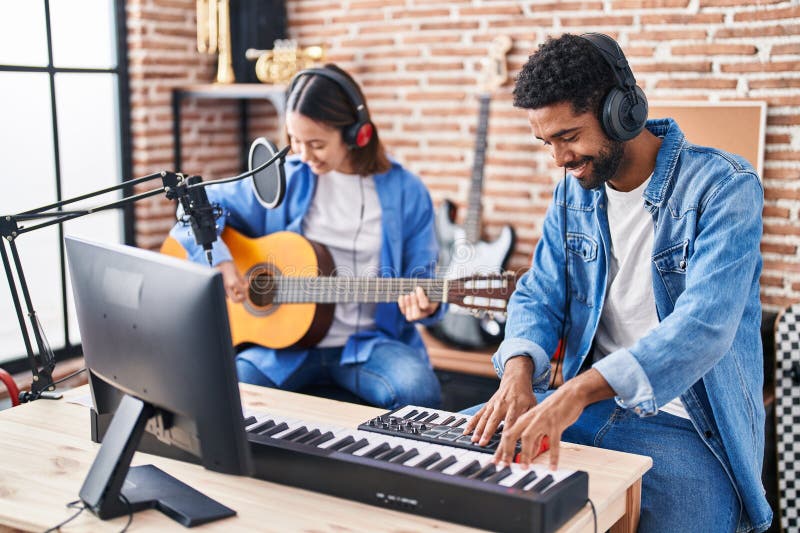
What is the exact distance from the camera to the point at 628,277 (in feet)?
6.91

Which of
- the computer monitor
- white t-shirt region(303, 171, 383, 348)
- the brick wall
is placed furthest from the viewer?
the brick wall

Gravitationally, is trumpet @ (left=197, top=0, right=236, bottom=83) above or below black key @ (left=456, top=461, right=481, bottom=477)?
above

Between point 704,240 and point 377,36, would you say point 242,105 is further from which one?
point 704,240

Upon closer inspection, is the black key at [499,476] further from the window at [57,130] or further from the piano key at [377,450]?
the window at [57,130]

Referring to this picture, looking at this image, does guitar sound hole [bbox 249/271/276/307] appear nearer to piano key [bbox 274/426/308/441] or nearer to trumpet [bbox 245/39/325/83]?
piano key [bbox 274/426/308/441]

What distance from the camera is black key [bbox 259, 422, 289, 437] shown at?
66.6 inches

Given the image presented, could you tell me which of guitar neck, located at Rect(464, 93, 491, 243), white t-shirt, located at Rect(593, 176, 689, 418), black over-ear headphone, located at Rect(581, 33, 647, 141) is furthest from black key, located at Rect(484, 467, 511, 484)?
guitar neck, located at Rect(464, 93, 491, 243)

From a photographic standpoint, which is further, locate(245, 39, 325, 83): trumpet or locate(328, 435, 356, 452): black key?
locate(245, 39, 325, 83): trumpet

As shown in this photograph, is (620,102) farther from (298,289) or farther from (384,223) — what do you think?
(298,289)

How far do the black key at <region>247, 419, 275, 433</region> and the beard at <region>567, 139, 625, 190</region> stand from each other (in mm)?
841

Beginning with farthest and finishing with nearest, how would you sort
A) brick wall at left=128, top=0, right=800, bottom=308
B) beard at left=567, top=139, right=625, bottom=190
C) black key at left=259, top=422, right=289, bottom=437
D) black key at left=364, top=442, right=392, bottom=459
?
1. brick wall at left=128, top=0, right=800, bottom=308
2. beard at left=567, top=139, right=625, bottom=190
3. black key at left=259, top=422, right=289, bottom=437
4. black key at left=364, top=442, right=392, bottom=459

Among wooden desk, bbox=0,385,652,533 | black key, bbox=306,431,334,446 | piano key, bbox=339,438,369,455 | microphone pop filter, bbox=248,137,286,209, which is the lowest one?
wooden desk, bbox=0,385,652,533

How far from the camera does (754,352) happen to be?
202cm

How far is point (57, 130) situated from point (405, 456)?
2.74 meters
